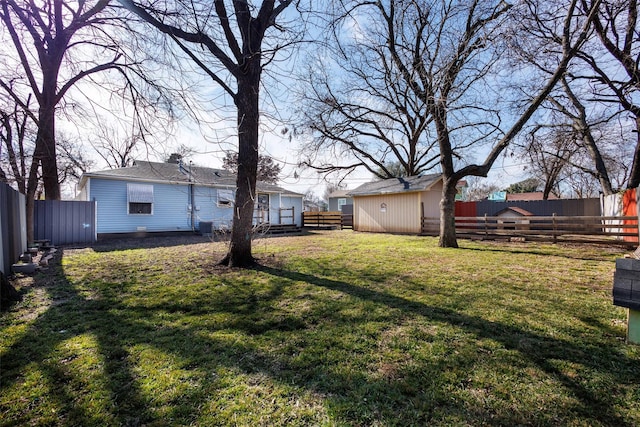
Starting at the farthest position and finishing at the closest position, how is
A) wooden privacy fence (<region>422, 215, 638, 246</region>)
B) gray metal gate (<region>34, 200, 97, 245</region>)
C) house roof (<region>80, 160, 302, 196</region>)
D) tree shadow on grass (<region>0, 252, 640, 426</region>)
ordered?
1. house roof (<region>80, 160, 302, 196</region>)
2. gray metal gate (<region>34, 200, 97, 245</region>)
3. wooden privacy fence (<region>422, 215, 638, 246</region>)
4. tree shadow on grass (<region>0, 252, 640, 426</region>)

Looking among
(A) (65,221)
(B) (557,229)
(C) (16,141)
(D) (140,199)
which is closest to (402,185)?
(B) (557,229)

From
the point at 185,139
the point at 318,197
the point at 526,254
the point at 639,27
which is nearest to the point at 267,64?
the point at 185,139

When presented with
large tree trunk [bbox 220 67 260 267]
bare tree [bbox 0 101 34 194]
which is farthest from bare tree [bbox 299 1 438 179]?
bare tree [bbox 0 101 34 194]

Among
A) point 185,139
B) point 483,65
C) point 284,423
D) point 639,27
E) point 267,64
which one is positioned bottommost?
point 284,423

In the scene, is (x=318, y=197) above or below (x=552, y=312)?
above

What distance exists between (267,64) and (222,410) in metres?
5.03

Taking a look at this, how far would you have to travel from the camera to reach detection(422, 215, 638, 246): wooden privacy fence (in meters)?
7.89

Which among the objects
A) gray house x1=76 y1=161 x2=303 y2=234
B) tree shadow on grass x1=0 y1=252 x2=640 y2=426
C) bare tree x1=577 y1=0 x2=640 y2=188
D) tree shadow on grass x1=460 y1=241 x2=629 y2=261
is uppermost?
bare tree x1=577 y1=0 x2=640 y2=188

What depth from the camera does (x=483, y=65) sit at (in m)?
6.51

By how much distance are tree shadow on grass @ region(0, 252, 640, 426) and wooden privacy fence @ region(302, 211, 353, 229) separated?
16.0 metres

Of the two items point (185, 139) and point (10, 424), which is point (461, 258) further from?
point (10, 424)

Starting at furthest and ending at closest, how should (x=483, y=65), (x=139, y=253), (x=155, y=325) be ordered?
(x=139, y=253), (x=483, y=65), (x=155, y=325)

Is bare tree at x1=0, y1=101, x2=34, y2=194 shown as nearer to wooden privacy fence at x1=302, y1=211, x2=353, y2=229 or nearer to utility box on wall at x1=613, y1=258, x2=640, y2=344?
utility box on wall at x1=613, y1=258, x2=640, y2=344

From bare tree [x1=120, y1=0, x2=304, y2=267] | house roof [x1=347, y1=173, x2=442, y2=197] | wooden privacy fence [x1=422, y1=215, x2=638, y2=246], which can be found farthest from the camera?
house roof [x1=347, y1=173, x2=442, y2=197]
